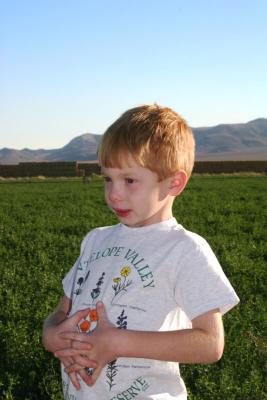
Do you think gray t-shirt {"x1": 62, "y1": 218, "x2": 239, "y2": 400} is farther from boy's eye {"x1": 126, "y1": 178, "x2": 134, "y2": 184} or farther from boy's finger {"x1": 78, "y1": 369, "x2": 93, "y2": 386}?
boy's eye {"x1": 126, "y1": 178, "x2": 134, "y2": 184}

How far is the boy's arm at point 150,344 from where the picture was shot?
2012 mm

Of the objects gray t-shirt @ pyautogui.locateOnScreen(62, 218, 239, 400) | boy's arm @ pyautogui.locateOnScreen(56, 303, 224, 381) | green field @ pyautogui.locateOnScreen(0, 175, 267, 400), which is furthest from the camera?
green field @ pyautogui.locateOnScreen(0, 175, 267, 400)

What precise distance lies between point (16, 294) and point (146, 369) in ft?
15.3

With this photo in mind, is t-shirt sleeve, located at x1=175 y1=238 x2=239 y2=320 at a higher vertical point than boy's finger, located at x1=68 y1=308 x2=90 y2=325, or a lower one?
higher

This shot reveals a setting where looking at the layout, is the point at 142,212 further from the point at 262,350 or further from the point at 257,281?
the point at 257,281

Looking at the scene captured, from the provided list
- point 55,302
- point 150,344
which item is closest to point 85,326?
point 150,344

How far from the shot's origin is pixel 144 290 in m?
2.20

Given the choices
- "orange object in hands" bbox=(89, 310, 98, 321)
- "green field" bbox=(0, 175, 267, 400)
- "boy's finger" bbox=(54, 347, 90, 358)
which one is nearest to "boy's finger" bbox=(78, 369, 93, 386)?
"boy's finger" bbox=(54, 347, 90, 358)

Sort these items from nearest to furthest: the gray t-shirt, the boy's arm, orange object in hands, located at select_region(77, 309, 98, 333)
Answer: the boy's arm, the gray t-shirt, orange object in hands, located at select_region(77, 309, 98, 333)

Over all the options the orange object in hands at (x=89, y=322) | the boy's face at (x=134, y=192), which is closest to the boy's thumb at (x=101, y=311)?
the orange object in hands at (x=89, y=322)

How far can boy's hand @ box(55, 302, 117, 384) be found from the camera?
201 centimetres

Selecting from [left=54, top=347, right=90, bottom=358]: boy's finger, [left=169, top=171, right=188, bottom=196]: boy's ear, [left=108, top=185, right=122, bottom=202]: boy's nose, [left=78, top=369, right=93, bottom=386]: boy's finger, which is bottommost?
[left=78, top=369, right=93, bottom=386]: boy's finger

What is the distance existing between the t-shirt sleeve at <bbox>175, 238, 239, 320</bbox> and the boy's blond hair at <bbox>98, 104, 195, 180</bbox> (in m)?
0.36

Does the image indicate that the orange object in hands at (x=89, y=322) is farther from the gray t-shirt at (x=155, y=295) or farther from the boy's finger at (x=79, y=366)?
the boy's finger at (x=79, y=366)
